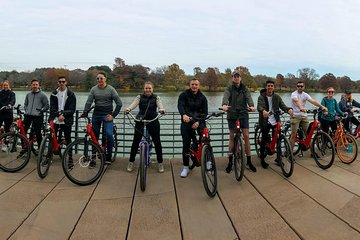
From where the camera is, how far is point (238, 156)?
4.29 m

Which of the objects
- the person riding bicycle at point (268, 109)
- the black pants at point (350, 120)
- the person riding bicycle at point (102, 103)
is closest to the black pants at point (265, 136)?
the person riding bicycle at point (268, 109)

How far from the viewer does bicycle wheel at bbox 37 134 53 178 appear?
4.14 meters

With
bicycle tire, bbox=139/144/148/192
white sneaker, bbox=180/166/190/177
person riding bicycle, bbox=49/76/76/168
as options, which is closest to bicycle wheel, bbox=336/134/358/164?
white sneaker, bbox=180/166/190/177

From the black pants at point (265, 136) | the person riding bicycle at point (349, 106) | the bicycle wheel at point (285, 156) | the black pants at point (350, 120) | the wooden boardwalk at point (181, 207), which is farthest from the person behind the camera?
the black pants at point (350, 120)

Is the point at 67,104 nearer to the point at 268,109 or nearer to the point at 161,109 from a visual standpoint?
the point at 161,109

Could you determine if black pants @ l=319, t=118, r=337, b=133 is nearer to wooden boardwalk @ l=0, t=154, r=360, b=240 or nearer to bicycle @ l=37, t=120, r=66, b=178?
wooden boardwalk @ l=0, t=154, r=360, b=240

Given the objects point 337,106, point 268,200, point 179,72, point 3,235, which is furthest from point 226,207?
point 179,72

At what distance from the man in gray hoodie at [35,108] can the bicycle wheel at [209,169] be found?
3203mm

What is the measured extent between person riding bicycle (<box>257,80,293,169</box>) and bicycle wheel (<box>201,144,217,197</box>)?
59.0 inches

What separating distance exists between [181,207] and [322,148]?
3.18 metres

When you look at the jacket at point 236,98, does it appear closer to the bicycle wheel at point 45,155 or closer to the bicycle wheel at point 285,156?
the bicycle wheel at point 285,156

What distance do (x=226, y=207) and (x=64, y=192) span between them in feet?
7.22

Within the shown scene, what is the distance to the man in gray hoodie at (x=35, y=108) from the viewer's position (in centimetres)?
511

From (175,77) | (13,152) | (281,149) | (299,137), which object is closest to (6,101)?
(13,152)
